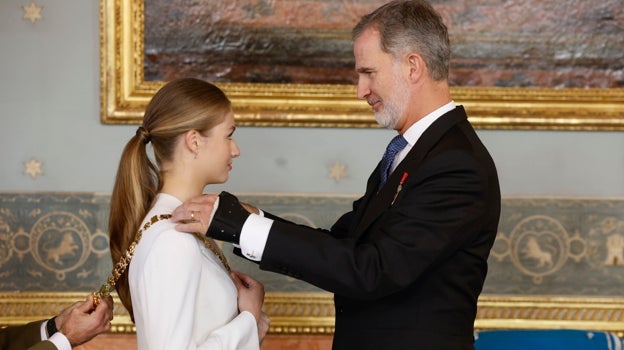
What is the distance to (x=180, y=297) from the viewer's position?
2516 mm

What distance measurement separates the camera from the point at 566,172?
4.53 meters

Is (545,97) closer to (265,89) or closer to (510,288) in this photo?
(510,288)

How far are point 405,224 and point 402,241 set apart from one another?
0.05m

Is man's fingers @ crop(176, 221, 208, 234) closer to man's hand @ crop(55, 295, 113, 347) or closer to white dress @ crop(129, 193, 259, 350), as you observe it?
white dress @ crop(129, 193, 259, 350)

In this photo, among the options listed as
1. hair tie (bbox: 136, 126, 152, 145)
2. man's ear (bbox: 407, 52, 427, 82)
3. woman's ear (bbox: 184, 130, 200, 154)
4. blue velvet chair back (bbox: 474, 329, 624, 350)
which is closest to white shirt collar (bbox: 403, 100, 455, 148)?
man's ear (bbox: 407, 52, 427, 82)

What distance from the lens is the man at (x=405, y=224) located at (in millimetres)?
2668

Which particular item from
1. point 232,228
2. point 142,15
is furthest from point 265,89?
point 232,228

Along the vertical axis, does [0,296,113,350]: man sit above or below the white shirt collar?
below

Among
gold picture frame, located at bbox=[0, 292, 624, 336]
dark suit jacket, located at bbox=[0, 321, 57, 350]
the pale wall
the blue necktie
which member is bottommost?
gold picture frame, located at bbox=[0, 292, 624, 336]

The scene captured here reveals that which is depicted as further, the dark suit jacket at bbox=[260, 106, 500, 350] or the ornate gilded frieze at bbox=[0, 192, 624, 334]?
the ornate gilded frieze at bbox=[0, 192, 624, 334]

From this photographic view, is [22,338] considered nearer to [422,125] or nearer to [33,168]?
[33,168]

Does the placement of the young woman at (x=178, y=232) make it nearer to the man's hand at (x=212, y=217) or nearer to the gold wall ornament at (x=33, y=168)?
the man's hand at (x=212, y=217)

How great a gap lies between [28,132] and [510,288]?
2.48 meters

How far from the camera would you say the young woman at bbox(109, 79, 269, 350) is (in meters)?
2.56
